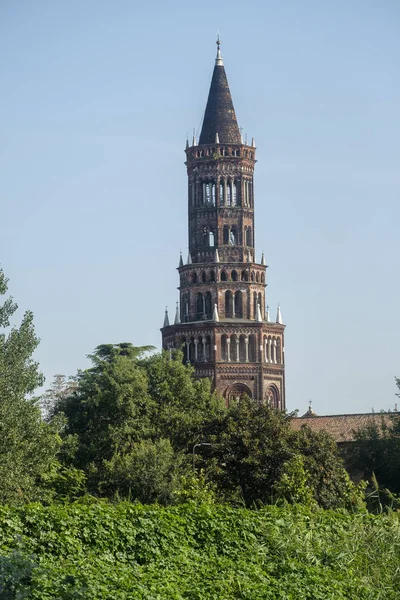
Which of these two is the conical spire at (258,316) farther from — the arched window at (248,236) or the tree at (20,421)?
the tree at (20,421)

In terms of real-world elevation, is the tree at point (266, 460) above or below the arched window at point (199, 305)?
below

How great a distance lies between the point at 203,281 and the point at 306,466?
1858 inches

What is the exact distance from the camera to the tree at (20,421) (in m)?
45.2

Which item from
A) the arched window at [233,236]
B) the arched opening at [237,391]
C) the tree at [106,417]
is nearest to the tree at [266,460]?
the tree at [106,417]

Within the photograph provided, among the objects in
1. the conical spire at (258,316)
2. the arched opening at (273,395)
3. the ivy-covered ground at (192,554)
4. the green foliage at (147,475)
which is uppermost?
the conical spire at (258,316)

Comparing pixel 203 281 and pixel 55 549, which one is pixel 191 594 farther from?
pixel 203 281

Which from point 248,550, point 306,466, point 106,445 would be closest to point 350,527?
point 248,550

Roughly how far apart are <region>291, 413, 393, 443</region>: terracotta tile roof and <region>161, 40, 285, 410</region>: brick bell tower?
305 inches

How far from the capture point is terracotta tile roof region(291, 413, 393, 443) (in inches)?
3487

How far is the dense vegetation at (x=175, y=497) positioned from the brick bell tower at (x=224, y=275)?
1898 centimetres

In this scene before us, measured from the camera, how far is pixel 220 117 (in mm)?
103812

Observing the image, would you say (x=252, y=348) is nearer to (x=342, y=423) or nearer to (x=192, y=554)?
(x=342, y=423)

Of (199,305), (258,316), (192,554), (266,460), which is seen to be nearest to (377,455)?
(266,460)

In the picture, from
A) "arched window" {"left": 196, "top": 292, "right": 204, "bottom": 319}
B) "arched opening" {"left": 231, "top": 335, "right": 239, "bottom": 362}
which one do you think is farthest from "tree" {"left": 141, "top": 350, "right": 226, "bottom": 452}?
"arched window" {"left": 196, "top": 292, "right": 204, "bottom": 319}
